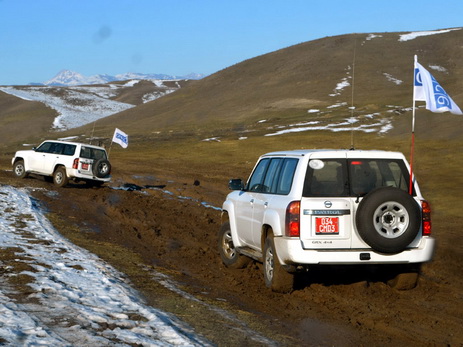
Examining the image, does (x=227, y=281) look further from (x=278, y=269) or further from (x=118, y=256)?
(x=118, y=256)

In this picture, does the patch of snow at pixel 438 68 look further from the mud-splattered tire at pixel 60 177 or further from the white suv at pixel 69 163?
A: the mud-splattered tire at pixel 60 177

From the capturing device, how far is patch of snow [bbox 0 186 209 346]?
6570 millimetres

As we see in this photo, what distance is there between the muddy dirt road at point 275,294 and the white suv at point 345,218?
439mm

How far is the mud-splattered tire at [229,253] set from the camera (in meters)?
11.6

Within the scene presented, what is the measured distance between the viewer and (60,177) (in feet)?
87.2

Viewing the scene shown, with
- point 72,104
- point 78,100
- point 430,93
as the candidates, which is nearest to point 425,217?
point 430,93

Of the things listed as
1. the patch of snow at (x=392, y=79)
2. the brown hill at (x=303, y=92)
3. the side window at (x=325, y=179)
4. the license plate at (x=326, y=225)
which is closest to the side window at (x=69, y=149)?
the side window at (x=325, y=179)

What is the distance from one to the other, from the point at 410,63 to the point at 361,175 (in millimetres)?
101136

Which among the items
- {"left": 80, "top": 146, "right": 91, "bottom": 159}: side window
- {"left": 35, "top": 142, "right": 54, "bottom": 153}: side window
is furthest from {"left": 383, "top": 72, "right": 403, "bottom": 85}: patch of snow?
{"left": 80, "top": 146, "right": 91, "bottom": 159}: side window

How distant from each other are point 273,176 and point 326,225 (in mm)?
1479

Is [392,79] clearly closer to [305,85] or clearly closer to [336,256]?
[305,85]

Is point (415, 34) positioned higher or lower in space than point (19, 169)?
higher

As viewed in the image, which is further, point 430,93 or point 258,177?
point 430,93

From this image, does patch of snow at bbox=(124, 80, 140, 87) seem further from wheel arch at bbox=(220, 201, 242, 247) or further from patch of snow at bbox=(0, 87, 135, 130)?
wheel arch at bbox=(220, 201, 242, 247)
